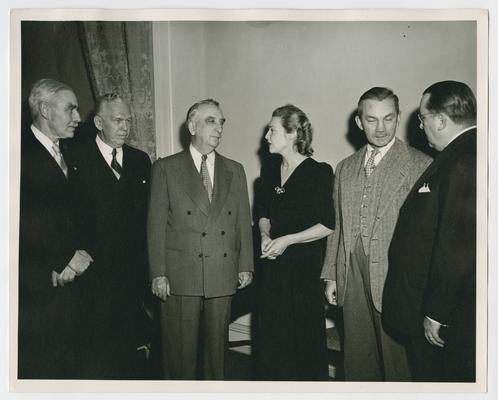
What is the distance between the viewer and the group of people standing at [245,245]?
2219mm

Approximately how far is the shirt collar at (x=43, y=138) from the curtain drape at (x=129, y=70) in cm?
30

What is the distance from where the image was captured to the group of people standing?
7.28 feet

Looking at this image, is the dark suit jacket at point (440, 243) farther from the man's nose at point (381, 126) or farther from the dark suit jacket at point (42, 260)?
the dark suit jacket at point (42, 260)

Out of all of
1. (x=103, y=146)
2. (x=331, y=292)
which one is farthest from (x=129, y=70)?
(x=331, y=292)

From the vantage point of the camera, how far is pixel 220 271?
2439 millimetres

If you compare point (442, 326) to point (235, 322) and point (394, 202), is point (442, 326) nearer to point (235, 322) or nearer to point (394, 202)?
point (394, 202)

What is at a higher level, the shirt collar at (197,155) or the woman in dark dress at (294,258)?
the shirt collar at (197,155)

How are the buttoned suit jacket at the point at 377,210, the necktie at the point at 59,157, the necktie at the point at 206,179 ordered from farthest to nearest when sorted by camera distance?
the necktie at the point at 206,179 → the necktie at the point at 59,157 → the buttoned suit jacket at the point at 377,210

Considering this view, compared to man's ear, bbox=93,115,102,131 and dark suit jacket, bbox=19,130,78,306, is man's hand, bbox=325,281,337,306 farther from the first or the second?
man's ear, bbox=93,115,102,131

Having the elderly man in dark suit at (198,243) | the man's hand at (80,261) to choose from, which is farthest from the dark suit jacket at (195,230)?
the man's hand at (80,261)

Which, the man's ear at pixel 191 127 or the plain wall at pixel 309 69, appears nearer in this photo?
the plain wall at pixel 309 69

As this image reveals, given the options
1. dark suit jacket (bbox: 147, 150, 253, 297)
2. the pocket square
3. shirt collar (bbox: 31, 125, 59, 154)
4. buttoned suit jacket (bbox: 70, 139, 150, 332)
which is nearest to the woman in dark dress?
dark suit jacket (bbox: 147, 150, 253, 297)
